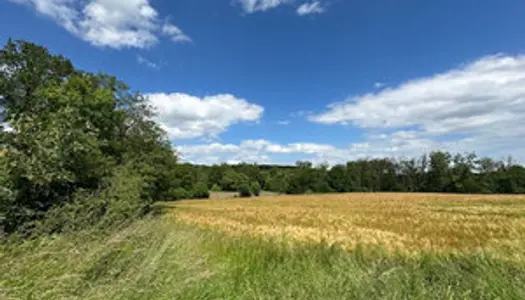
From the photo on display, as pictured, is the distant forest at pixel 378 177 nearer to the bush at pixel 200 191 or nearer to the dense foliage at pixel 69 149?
the bush at pixel 200 191

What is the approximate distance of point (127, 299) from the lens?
3.31 m

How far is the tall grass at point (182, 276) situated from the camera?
3.17 metres

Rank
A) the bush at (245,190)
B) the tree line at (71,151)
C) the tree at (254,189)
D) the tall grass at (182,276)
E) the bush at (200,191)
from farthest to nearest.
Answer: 1. the tree at (254,189)
2. the bush at (245,190)
3. the bush at (200,191)
4. the tree line at (71,151)
5. the tall grass at (182,276)

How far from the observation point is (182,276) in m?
4.16

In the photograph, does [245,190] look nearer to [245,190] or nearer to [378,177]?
[245,190]

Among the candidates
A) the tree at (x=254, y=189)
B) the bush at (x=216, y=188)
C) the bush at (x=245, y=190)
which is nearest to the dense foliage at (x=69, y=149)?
the bush at (x=245, y=190)

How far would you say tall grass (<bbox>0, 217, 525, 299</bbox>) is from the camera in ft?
10.4

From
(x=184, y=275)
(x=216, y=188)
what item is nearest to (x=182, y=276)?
(x=184, y=275)

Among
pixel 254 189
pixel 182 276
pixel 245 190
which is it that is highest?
pixel 254 189

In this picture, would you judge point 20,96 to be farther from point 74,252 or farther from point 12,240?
point 74,252

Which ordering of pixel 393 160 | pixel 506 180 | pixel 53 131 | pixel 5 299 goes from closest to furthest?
pixel 5 299 → pixel 53 131 → pixel 506 180 → pixel 393 160

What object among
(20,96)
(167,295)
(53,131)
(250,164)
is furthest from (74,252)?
(250,164)

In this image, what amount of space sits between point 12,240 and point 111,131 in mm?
19989

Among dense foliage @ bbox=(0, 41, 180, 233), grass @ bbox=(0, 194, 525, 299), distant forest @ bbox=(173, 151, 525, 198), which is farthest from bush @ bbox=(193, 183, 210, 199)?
grass @ bbox=(0, 194, 525, 299)
